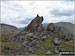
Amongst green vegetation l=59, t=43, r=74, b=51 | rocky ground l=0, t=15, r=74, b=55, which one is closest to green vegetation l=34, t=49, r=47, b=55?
rocky ground l=0, t=15, r=74, b=55

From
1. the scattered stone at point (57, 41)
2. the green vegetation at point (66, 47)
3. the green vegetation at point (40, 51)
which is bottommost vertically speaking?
the green vegetation at point (40, 51)

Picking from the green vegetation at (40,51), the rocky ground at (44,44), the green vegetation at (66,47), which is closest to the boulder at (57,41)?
the rocky ground at (44,44)

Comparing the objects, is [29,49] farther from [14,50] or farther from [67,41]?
[67,41]

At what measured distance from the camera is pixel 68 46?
164m

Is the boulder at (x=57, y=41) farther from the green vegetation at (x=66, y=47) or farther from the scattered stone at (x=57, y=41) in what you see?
the green vegetation at (x=66, y=47)

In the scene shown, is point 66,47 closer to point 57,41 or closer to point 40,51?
point 57,41

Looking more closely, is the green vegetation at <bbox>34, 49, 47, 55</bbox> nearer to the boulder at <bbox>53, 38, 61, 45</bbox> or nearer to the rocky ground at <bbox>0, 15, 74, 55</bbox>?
the rocky ground at <bbox>0, 15, 74, 55</bbox>

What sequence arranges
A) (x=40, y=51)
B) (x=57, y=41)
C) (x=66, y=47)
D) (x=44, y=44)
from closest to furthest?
1. (x=40, y=51)
2. (x=66, y=47)
3. (x=57, y=41)
4. (x=44, y=44)

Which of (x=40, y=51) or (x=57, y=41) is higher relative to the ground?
(x=57, y=41)

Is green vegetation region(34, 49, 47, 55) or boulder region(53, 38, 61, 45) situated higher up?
boulder region(53, 38, 61, 45)

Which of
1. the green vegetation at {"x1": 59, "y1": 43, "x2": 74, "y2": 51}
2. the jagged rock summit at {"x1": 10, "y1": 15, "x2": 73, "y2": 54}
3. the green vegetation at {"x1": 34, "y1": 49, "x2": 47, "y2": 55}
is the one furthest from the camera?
the jagged rock summit at {"x1": 10, "y1": 15, "x2": 73, "y2": 54}

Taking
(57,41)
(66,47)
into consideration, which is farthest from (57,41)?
(66,47)

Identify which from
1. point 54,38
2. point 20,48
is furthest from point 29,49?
point 54,38

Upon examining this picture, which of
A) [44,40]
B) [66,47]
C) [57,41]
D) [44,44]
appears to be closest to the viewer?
[66,47]
